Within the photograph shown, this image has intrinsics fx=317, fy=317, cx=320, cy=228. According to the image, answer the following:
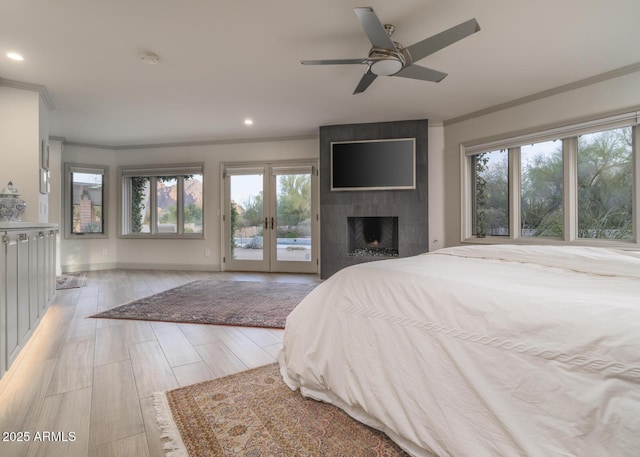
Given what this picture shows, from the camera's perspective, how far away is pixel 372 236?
5.11m

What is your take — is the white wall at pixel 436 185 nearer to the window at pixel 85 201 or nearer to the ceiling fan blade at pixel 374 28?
the ceiling fan blade at pixel 374 28

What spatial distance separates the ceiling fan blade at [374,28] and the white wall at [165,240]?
3315mm

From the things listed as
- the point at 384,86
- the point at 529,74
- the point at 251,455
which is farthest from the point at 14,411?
the point at 529,74

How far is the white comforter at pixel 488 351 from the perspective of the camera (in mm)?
709

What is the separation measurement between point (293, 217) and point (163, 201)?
8.58ft

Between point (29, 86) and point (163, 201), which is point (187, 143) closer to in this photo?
point (163, 201)

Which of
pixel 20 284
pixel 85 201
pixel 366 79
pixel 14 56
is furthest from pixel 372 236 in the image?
pixel 85 201

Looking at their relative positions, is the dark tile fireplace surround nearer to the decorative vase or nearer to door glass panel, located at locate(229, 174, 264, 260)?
door glass panel, located at locate(229, 174, 264, 260)

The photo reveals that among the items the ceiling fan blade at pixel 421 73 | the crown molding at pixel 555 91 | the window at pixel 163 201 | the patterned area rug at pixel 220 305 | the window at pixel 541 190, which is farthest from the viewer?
the window at pixel 163 201

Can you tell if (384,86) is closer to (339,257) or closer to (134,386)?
(339,257)

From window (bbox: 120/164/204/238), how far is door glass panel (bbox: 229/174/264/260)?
654 millimetres

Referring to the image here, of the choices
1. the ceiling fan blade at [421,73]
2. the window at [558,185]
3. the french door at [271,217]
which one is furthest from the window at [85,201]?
the window at [558,185]

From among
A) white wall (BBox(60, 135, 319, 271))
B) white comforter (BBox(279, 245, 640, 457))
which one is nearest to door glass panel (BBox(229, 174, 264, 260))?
white wall (BBox(60, 135, 319, 271))

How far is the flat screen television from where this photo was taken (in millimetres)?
4621
